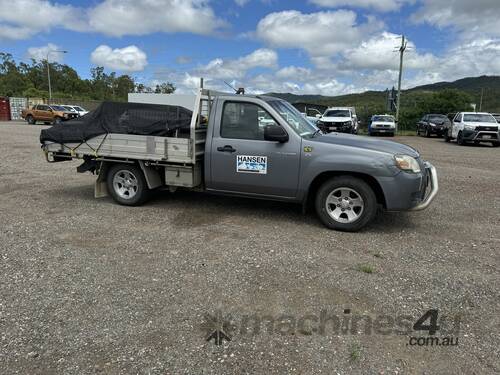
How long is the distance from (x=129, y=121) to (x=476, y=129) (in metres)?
19.2

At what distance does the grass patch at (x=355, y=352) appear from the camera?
9.48 feet

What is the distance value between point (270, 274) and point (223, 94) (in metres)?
3.17

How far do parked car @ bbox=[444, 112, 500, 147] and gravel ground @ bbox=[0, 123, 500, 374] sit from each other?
51.8 ft

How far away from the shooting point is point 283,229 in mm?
5676

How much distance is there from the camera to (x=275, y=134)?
18.3ft

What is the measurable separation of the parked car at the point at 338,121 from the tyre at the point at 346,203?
760 inches

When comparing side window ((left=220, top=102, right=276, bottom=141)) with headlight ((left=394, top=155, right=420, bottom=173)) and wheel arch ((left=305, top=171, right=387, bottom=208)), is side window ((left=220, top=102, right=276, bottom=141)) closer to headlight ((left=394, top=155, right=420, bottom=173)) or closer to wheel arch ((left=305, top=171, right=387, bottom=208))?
wheel arch ((left=305, top=171, right=387, bottom=208))


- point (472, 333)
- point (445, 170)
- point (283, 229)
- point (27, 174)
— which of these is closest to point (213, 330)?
point (472, 333)

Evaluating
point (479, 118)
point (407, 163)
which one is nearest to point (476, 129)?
point (479, 118)

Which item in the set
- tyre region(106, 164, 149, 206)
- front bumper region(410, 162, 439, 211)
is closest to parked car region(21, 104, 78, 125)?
tyre region(106, 164, 149, 206)

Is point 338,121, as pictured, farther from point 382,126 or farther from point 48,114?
point 48,114

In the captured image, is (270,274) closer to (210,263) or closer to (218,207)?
(210,263)

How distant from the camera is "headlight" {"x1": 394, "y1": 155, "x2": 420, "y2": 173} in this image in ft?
17.5

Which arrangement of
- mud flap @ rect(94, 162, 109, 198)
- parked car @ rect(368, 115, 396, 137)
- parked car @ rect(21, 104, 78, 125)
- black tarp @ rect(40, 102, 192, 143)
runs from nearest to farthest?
black tarp @ rect(40, 102, 192, 143)
mud flap @ rect(94, 162, 109, 198)
parked car @ rect(368, 115, 396, 137)
parked car @ rect(21, 104, 78, 125)
